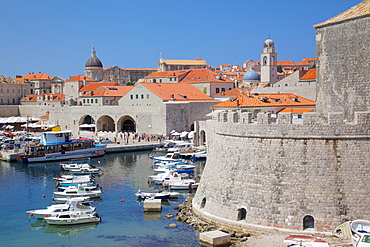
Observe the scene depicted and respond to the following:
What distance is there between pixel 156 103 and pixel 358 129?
1700 inches

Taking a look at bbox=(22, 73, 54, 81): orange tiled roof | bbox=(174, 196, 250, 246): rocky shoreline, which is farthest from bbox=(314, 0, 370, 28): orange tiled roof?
bbox=(22, 73, 54, 81): orange tiled roof

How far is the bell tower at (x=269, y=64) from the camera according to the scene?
81.9m

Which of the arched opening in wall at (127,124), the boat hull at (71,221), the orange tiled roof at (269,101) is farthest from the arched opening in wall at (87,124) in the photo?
the boat hull at (71,221)

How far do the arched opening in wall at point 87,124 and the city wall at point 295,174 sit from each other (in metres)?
45.7

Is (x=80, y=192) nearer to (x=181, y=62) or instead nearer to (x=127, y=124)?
(x=127, y=124)

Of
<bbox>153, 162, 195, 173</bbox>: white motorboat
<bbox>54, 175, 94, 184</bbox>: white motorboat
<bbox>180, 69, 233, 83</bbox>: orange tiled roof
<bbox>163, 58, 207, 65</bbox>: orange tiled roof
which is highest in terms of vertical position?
<bbox>163, 58, 207, 65</bbox>: orange tiled roof

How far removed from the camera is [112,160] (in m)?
44.4

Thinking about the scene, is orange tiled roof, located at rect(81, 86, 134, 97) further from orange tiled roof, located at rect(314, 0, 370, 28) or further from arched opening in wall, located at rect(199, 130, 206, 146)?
orange tiled roof, located at rect(314, 0, 370, 28)

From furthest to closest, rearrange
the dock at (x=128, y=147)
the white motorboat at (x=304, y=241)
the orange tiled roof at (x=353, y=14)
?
the dock at (x=128, y=147) < the orange tiled roof at (x=353, y=14) < the white motorboat at (x=304, y=241)

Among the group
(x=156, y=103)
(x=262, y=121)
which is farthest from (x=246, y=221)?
(x=156, y=103)

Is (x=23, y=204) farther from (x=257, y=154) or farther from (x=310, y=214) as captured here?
(x=310, y=214)

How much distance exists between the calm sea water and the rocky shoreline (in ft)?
0.99

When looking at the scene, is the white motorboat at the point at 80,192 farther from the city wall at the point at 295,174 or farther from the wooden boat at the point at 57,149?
the wooden boat at the point at 57,149

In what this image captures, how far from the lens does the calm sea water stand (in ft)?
65.6
